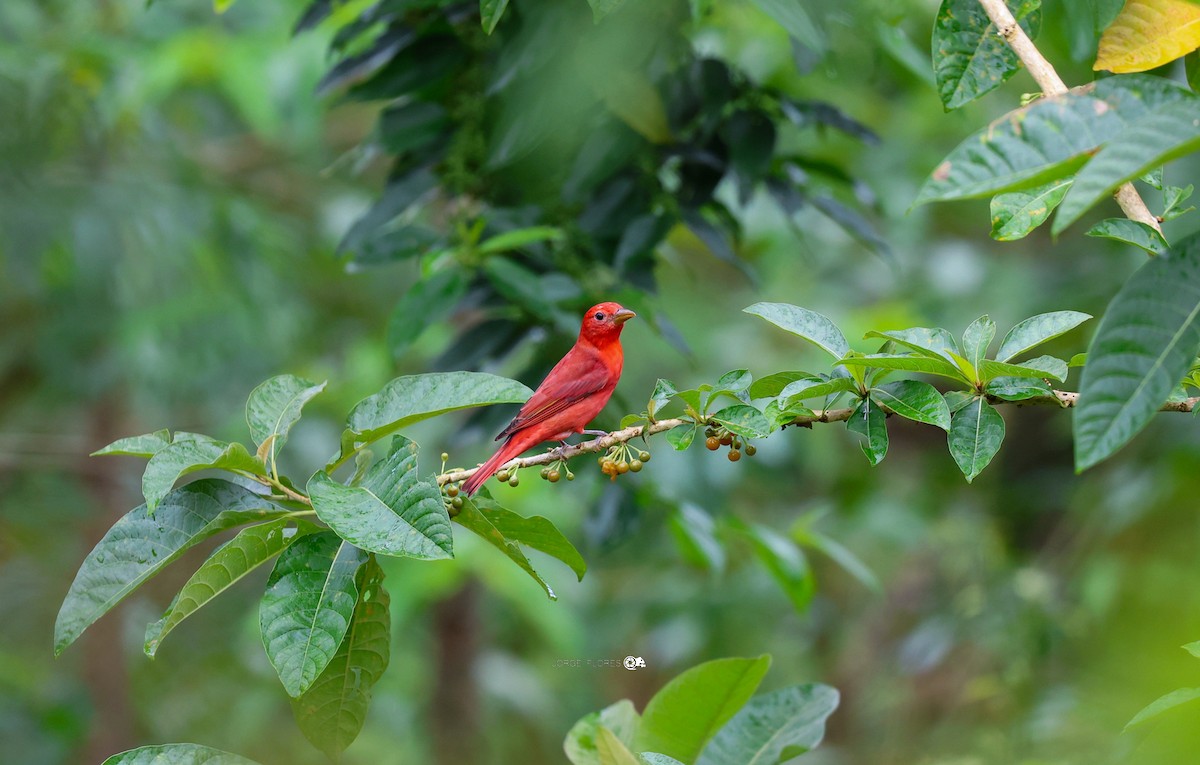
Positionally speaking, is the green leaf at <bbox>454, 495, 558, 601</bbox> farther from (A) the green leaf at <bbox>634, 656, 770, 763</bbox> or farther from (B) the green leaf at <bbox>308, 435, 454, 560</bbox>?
(A) the green leaf at <bbox>634, 656, 770, 763</bbox>

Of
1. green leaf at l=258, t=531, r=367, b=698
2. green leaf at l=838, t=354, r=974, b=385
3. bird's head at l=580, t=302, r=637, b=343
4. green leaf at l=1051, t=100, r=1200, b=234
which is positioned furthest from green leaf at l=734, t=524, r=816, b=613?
green leaf at l=1051, t=100, r=1200, b=234

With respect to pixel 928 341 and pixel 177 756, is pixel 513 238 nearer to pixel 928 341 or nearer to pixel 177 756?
pixel 928 341

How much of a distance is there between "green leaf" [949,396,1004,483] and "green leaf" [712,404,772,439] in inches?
7.7

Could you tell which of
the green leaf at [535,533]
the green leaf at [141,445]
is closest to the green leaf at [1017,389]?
the green leaf at [535,533]

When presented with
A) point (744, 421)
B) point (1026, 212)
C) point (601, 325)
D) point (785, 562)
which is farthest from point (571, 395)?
point (785, 562)

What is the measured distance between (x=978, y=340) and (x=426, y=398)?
1.97ft

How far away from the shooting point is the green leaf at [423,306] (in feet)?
5.87

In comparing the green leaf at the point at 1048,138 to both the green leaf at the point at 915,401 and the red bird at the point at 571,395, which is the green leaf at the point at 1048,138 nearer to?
the green leaf at the point at 915,401

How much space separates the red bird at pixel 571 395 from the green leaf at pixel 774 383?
0.39 metres

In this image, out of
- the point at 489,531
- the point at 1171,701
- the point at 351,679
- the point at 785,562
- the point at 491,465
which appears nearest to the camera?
the point at 1171,701

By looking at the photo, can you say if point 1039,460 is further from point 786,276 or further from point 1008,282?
point 786,276

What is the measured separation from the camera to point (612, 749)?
1.09 meters

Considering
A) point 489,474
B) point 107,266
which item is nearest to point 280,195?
point 107,266

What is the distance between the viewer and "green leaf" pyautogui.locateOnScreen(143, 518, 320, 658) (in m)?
1.07
